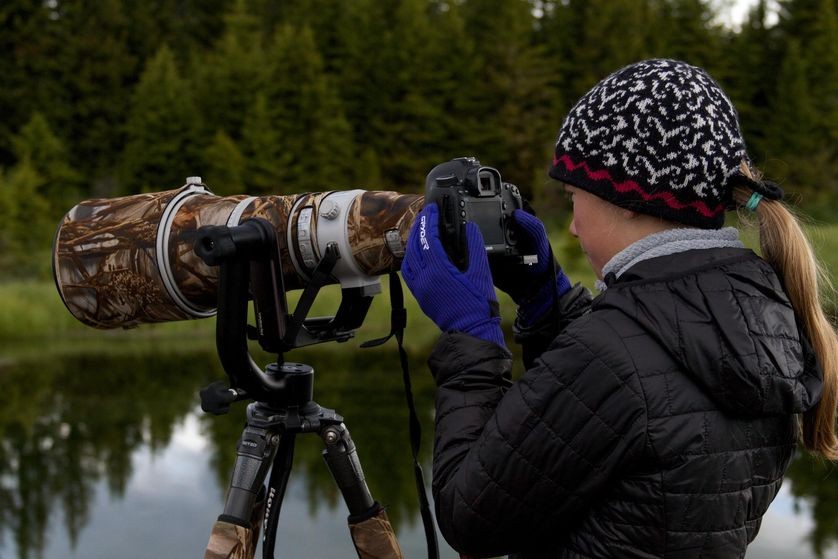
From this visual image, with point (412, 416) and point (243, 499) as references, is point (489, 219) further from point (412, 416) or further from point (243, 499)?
point (243, 499)

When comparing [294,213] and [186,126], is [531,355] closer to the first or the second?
[294,213]

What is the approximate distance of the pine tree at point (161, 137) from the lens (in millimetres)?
21578

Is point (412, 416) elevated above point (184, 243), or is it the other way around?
point (184, 243)

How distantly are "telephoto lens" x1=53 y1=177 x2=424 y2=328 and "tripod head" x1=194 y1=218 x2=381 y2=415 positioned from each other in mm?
46

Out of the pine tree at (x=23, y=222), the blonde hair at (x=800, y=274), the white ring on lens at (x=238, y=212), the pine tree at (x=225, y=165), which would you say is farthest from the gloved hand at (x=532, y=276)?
the pine tree at (x=225, y=165)

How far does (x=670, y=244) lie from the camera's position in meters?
1.34

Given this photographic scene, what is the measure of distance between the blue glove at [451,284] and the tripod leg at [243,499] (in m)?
0.77

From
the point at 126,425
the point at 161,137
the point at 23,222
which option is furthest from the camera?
the point at 161,137

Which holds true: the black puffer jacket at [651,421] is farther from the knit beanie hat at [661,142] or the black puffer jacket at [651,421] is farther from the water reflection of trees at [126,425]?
the water reflection of trees at [126,425]

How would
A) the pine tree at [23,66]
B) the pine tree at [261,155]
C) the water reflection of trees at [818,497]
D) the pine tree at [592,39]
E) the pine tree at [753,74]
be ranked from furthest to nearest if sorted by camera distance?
the pine tree at [753,74], the pine tree at [592,39], the pine tree at [23,66], the pine tree at [261,155], the water reflection of trees at [818,497]

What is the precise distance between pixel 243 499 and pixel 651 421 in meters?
1.19

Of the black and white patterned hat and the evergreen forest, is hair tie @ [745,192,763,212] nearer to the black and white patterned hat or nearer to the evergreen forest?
the black and white patterned hat

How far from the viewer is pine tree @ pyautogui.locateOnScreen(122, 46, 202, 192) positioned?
2158 cm

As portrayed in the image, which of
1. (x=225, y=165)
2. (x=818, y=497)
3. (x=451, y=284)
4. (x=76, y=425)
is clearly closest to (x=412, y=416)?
(x=451, y=284)
